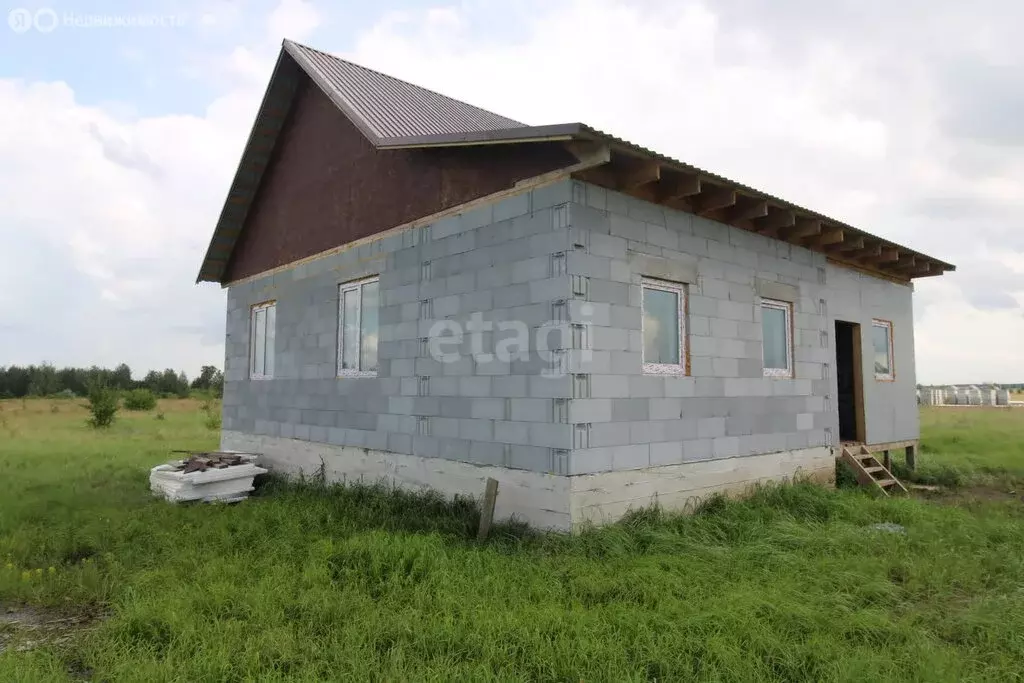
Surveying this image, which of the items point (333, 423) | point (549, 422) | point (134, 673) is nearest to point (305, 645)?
point (134, 673)

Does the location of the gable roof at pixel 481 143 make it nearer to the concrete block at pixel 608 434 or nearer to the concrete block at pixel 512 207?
the concrete block at pixel 512 207

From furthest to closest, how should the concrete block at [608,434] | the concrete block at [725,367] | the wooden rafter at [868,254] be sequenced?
the wooden rafter at [868,254] → the concrete block at [725,367] → the concrete block at [608,434]

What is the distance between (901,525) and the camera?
25.3 ft

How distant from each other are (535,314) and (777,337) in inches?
188

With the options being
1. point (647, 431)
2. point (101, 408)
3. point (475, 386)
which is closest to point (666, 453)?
point (647, 431)

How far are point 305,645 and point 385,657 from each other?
→ 0.61 metres

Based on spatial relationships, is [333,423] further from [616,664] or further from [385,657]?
[616,664]

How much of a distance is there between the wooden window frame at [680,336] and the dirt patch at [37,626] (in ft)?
19.6

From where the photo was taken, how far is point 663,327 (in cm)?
800

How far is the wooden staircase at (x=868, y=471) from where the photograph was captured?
408 inches

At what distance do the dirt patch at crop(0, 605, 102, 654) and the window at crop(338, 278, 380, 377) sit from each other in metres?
4.98

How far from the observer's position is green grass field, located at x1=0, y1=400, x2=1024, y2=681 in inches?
160

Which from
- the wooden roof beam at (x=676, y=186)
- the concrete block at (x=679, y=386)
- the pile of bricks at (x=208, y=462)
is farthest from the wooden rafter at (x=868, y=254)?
the pile of bricks at (x=208, y=462)

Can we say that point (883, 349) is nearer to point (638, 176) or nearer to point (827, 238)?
point (827, 238)
